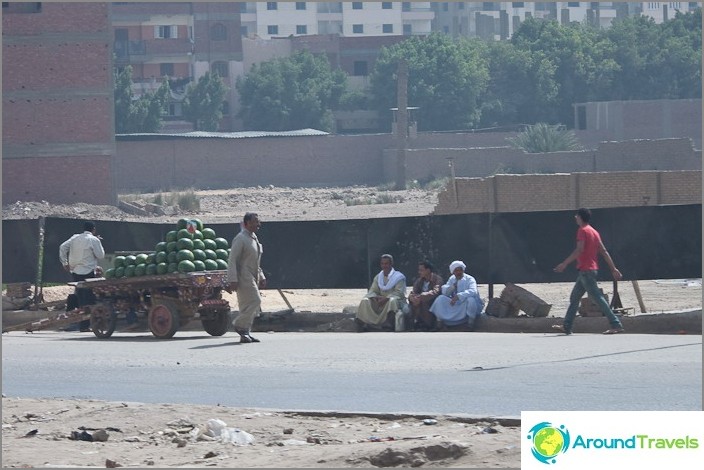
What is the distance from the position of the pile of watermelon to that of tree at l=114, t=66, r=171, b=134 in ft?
241

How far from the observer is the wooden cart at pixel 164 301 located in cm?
1697

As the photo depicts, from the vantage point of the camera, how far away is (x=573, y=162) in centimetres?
7175

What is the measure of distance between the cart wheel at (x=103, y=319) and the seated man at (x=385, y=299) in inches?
138

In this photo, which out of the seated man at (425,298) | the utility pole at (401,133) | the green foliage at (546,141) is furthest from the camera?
the utility pole at (401,133)

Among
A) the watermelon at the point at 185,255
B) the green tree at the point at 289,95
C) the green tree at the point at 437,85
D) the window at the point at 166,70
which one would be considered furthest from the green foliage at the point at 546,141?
the watermelon at the point at 185,255

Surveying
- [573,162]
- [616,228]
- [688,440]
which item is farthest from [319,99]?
[688,440]

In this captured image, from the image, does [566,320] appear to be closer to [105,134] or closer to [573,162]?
[105,134]

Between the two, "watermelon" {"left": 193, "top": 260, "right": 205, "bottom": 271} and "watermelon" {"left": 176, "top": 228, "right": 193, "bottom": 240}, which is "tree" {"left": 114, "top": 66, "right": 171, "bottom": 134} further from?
"watermelon" {"left": 193, "top": 260, "right": 205, "bottom": 271}

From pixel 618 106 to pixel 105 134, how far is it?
37655 mm

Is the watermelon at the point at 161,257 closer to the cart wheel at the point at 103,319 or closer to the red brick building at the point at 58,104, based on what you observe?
the cart wheel at the point at 103,319

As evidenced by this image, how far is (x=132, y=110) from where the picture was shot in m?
89.7

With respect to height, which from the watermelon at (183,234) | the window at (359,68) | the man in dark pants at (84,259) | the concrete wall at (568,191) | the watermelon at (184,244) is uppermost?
the window at (359,68)

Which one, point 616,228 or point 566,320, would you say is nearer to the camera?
point 566,320

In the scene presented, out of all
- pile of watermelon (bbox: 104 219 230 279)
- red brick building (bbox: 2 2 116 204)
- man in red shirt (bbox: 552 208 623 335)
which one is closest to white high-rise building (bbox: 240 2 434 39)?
red brick building (bbox: 2 2 116 204)
